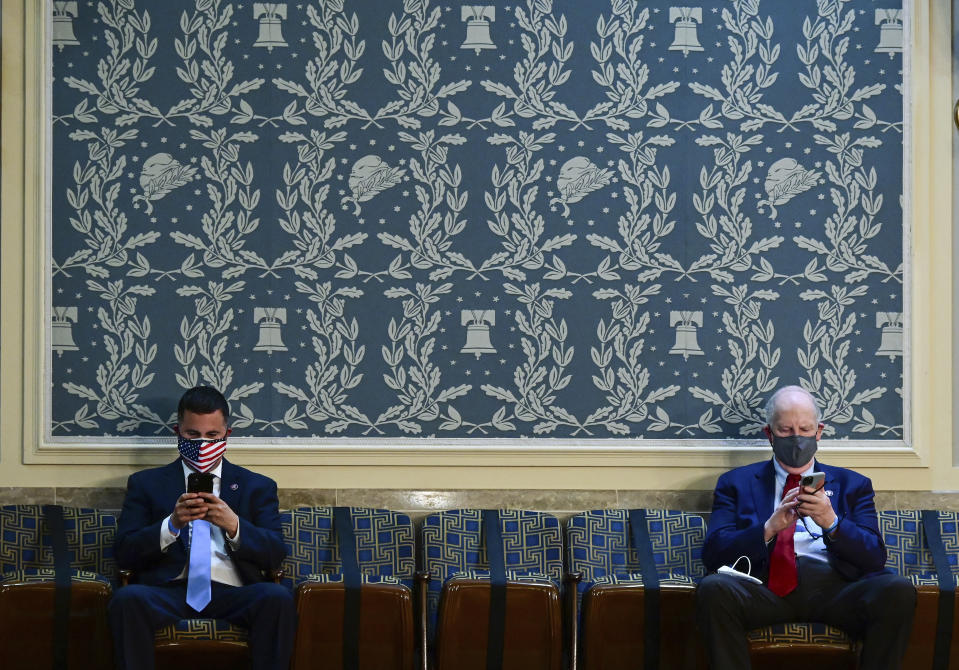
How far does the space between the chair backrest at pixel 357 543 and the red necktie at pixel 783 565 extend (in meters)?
1.38

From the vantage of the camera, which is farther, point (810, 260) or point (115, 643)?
point (810, 260)

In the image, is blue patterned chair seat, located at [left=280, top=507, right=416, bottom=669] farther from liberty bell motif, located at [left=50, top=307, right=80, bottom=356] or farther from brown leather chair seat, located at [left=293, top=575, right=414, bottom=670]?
liberty bell motif, located at [left=50, top=307, right=80, bottom=356]

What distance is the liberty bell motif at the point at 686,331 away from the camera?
4.64 m

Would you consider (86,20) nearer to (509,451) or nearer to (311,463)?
(311,463)

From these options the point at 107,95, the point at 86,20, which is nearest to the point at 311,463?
the point at 107,95

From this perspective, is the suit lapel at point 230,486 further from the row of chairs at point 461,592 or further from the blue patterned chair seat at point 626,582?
the blue patterned chair seat at point 626,582

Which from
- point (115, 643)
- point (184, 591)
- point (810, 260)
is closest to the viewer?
point (115, 643)

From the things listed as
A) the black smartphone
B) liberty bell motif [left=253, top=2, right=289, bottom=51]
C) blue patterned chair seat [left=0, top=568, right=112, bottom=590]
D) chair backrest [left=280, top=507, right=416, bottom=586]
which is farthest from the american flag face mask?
liberty bell motif [left=253, top=2, right=289, bottom=51]

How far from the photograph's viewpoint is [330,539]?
4.38 meters

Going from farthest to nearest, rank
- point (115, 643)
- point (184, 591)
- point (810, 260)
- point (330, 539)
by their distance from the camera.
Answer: point (810, 260) → point (330, 539) → point (184, 591) → point (115, 643)

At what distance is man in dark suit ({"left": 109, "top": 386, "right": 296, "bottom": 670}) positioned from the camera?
12.3 feet

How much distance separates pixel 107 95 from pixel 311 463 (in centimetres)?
177

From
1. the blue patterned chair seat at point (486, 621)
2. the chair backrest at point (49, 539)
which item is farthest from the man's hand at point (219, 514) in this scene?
the blue patterned chair seat at point (486, 621)

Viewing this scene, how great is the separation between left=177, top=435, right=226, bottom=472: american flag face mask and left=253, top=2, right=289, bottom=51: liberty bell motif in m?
1.71
